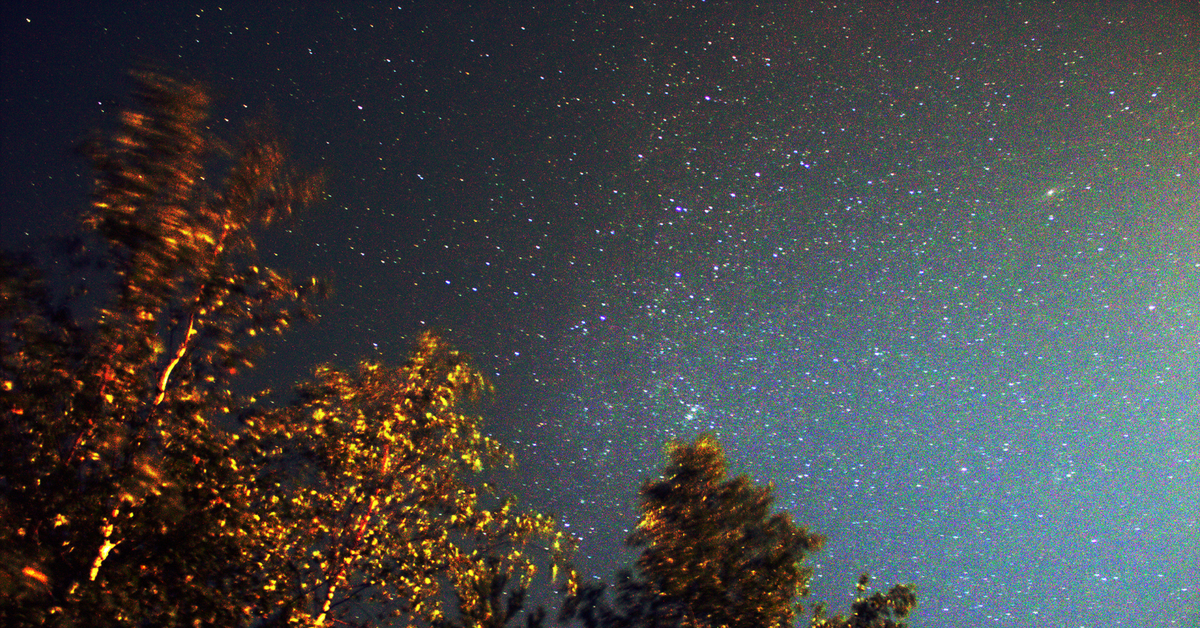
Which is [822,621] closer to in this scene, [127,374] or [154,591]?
[154,591]

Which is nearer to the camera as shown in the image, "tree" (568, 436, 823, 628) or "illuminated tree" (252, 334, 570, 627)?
"illuminated tree" (252, 334, 570, 627)

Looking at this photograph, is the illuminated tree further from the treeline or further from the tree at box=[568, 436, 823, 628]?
the tree at box=[568, 436, 823, 628]

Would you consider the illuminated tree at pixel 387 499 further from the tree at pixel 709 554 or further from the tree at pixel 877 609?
the tree at pixel 877 609

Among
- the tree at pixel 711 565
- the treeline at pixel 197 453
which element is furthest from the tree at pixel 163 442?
the tree at pixel 711 565

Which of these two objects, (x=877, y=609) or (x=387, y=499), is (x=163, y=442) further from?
(x=877, y=609)

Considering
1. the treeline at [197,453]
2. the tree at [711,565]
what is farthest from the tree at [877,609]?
the treeline at [197,453]

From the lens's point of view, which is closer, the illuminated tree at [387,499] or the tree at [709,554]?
the illuminated tree at [387,499]

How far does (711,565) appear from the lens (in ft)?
31.3

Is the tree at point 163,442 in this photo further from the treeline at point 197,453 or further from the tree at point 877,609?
the tree at point 877,609

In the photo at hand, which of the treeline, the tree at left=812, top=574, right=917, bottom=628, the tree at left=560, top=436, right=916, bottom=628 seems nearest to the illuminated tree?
the treeline

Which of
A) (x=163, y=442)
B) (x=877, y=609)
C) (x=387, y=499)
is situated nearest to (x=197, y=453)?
(x=163, y=442)

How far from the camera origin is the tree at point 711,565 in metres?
9.17

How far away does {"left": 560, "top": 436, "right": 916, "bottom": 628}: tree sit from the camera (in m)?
9.17

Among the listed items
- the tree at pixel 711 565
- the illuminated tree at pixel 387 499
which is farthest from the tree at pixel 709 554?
the illuminated tree at pixel 387 499
